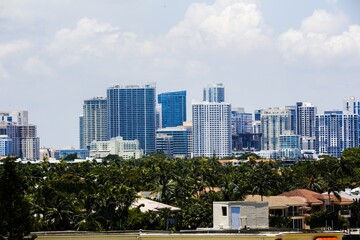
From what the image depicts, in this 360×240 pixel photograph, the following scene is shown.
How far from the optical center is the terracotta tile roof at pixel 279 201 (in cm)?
7756

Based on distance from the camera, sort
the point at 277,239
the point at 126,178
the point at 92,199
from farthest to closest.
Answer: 1. the point at 126,178
2. the point at 92,199
3. the point at 277,239

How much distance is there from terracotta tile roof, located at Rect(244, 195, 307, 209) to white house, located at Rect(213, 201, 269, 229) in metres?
38.1

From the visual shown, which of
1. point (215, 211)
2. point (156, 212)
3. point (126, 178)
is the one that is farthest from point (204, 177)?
point (215, 211)

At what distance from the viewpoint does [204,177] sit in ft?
319

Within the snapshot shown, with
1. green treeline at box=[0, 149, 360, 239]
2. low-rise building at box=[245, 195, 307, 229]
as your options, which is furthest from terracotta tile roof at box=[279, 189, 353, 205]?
low-rise building at box=[245, 195, 307, 229]

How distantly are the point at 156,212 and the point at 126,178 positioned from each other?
29208 millimetres

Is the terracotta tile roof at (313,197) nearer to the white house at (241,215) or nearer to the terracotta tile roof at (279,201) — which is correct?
the terracotta tile roof at (279,201)

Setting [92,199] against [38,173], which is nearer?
[92,199]

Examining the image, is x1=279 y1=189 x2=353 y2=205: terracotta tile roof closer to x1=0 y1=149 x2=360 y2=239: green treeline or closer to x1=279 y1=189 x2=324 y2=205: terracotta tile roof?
x1=279 y1=189 x2=324 y2=205: terracotta tile roof

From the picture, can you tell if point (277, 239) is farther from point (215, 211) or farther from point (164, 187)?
point (164, 187)

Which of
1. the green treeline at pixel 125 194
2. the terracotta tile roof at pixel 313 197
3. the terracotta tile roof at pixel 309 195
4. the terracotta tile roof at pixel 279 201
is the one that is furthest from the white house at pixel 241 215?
the terracotta tile roof at pixel 309 195

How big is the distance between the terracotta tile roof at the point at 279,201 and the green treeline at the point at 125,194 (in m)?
0.64

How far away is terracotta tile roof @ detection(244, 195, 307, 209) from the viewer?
77.6 metres

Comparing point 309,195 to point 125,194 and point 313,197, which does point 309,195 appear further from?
point 125,194
